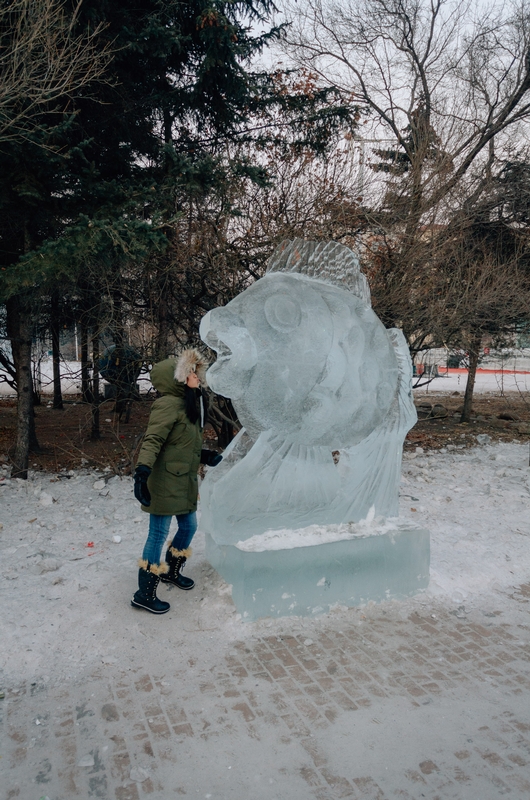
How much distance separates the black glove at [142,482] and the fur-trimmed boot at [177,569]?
2.57 ft

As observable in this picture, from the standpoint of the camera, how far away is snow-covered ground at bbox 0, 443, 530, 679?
354cm

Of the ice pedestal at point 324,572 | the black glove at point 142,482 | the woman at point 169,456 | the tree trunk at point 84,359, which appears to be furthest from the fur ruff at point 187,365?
the tree trunk at point 84,359

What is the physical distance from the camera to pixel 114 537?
5.17 metres

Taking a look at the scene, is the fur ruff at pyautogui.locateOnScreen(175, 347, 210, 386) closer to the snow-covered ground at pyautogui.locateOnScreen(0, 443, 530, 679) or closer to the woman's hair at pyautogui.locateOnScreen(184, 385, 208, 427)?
the woman's hair at pyautogui.locateOnScreen(184, 385, 208, 427)

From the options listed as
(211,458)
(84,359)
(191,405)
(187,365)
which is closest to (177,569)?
(211,458)

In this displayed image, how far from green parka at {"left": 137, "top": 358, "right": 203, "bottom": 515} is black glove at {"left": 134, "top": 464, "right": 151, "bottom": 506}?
179 mm

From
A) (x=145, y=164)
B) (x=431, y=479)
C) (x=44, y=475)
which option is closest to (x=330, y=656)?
(x=431, y=479)

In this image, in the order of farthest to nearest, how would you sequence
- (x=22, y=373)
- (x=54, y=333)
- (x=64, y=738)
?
1. (x=54, y=333)
2. (x=22, y=373)
3. (x=64, y=738)

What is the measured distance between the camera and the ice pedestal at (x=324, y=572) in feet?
12.2

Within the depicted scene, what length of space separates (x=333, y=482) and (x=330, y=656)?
117 cm

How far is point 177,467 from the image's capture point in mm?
3748

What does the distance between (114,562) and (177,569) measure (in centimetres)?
73

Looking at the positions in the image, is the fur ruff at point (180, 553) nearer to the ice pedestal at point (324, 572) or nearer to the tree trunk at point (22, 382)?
the ice pedestal at point (324, 572)

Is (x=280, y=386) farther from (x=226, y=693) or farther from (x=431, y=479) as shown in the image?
(x=431, y=479)
